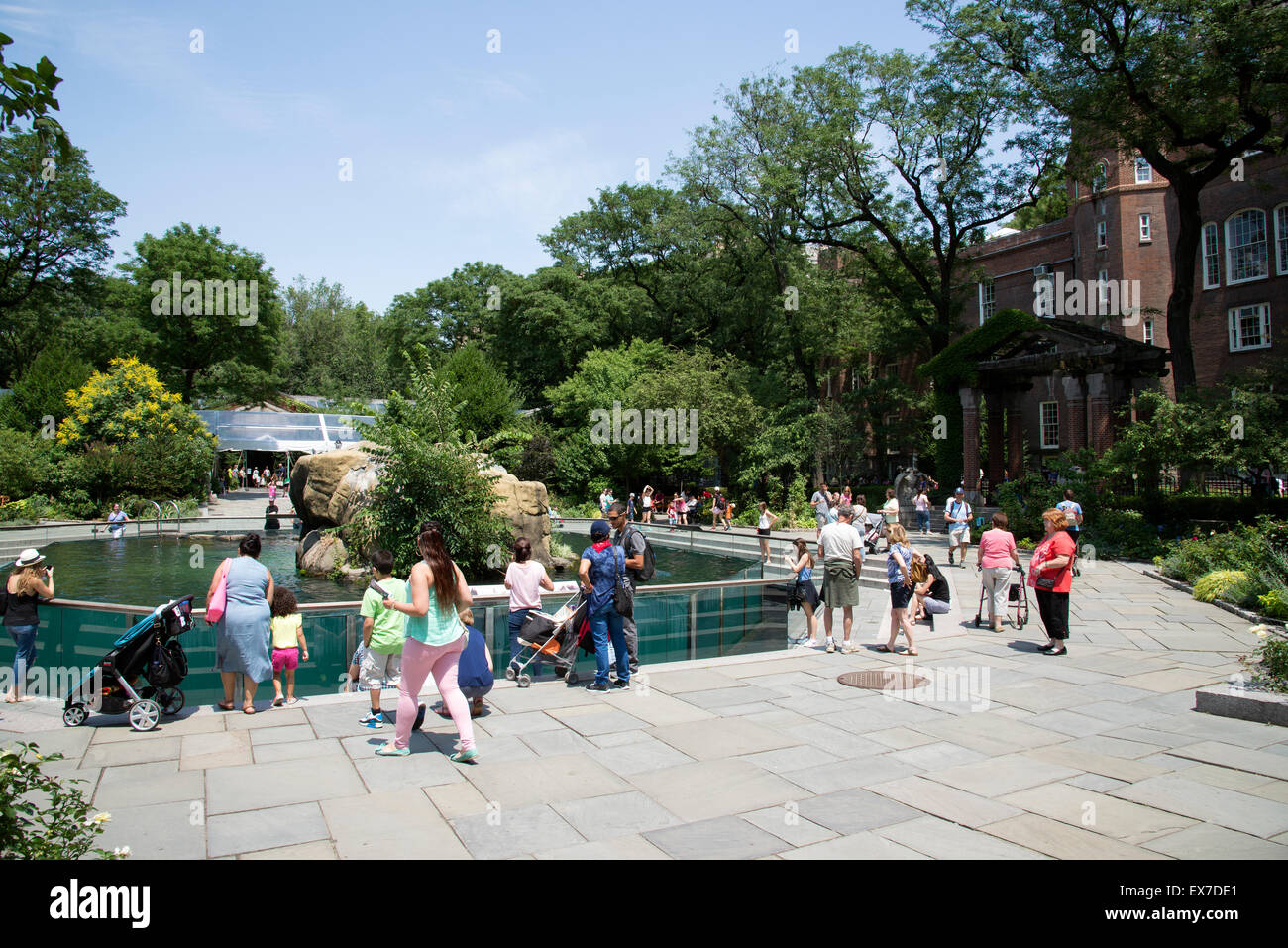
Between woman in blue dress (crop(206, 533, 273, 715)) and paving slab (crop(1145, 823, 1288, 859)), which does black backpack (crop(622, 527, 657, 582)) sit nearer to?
woman in blue dress (crop(206, 533, 273, 715))

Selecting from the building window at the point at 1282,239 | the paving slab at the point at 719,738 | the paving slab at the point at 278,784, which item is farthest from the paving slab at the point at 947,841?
the building window at the point at 1282,239

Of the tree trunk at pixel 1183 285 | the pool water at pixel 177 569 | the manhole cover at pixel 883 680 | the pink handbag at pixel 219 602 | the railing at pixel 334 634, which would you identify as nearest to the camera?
the pink handbag at pixel 219 602

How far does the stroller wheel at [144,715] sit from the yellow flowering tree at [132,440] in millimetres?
29055

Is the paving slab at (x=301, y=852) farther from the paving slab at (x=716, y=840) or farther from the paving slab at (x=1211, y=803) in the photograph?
the paving slab at (x=1211, y=803)

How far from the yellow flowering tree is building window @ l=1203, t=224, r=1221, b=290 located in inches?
1754

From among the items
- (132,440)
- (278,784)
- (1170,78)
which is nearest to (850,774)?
(278,784)

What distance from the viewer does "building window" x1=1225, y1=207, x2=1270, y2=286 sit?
35247mm

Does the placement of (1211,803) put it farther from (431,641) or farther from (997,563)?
(997,563)

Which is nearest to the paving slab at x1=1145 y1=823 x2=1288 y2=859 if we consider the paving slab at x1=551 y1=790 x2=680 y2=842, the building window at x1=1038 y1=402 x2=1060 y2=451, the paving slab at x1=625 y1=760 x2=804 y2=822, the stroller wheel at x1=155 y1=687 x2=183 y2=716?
the paving slab at x1=625 y1=760 x2=804 y2=822

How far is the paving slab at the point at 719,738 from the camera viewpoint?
21.8 ft

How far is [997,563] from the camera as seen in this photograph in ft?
40.0
